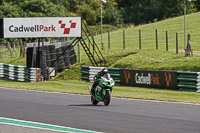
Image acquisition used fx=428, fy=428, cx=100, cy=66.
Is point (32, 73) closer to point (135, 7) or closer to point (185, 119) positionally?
point (185, 119)

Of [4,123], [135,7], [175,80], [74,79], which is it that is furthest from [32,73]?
[135,7]

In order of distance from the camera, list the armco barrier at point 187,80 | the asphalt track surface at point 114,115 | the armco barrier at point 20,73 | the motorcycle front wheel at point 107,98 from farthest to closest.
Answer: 1. the armco barrier at point 20,73
2. the armco barrier at point 187,80
3. the motorcycle front wheel at point 107,98
4. the asphalt track surface at point 114,115

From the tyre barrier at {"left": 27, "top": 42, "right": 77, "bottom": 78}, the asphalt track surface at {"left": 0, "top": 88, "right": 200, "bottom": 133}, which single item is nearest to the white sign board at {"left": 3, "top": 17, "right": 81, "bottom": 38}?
the tyre barrier at {"left": 27, "top": 42, "right": 77, "bottom": 78}

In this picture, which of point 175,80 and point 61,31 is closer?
point 175,80

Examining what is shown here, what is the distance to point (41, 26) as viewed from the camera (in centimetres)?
3083

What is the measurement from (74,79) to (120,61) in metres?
4.76

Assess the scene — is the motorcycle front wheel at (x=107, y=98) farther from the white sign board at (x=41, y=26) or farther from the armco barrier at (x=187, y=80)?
the white sign board at (x=41, y=26)

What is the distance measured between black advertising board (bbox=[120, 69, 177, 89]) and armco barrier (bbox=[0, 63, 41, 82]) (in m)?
6.89

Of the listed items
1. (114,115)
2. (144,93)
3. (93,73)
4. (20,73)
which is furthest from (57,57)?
(114,115)

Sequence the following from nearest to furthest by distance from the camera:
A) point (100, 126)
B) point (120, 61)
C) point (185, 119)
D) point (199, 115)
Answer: point (100, 126) → point (185, 119) → point (199, 115) → point (120, 61)

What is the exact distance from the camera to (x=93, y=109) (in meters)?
13.9

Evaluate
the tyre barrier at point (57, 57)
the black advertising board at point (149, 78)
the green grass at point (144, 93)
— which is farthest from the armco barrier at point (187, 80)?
the tyre barrier at point (57, 57)

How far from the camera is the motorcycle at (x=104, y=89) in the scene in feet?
47.4

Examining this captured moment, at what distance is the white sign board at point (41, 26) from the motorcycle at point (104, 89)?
1630 centimetres
